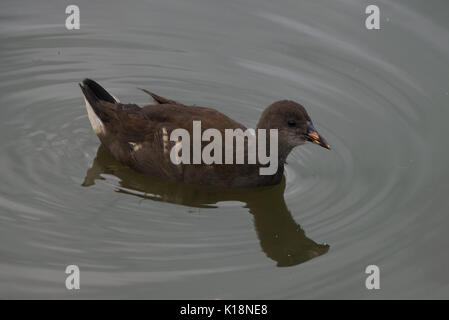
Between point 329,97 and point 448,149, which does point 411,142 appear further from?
point 329,97

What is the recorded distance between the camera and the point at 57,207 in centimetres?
804

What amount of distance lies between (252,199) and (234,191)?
203 millimetres

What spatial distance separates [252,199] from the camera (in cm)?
853

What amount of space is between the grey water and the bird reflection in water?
0.02 meters

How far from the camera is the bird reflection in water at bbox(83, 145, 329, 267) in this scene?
7832mm

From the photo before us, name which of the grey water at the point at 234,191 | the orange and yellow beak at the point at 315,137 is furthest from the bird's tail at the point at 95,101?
the orange and yellow beak at the point at 315,137

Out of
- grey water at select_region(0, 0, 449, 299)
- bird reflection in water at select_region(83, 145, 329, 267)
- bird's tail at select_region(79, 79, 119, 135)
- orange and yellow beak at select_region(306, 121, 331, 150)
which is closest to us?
grey water at select_region(0, 0, 449, 299)

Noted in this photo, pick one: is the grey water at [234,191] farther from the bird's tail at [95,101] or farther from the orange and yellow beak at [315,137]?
the orange and yellow beak at [315,137]

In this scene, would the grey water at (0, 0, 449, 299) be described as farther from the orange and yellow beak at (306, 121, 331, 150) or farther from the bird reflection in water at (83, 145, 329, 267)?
the orange and yellow beak at (306, 121, 331, 150)

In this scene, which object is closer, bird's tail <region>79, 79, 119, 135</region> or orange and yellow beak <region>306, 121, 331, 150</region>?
orange and yellow beak <region>306, 121, 331, 150</region>

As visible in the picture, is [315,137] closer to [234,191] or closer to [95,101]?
[234,191]

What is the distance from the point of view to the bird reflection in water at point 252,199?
7832mm

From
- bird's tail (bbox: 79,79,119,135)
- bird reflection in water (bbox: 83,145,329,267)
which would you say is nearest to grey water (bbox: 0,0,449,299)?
bird reflection in water (bbox: 83,145,329,267)

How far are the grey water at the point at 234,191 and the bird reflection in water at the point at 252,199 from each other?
2 cm
